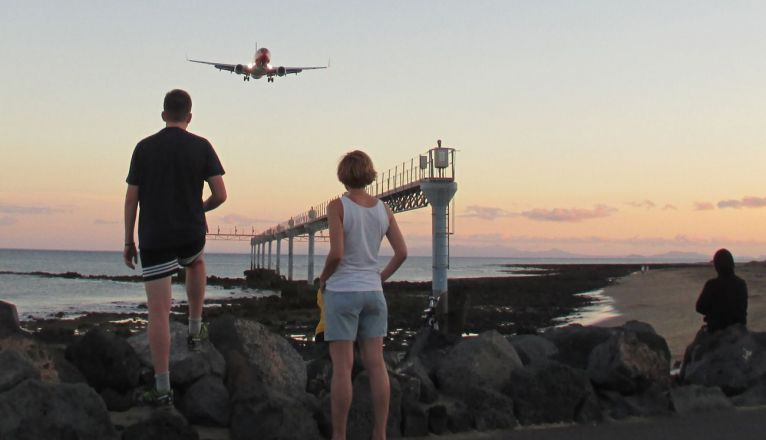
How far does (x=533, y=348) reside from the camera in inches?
299

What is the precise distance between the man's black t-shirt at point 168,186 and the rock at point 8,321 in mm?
1442

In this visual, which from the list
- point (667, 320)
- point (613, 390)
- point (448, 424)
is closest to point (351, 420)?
point (448, 424)

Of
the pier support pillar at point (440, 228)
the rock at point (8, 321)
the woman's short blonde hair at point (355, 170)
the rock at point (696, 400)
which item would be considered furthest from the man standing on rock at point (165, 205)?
the pier support pillar at point (440, 228)

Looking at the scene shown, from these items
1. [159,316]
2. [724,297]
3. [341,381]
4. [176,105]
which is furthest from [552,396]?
[176,105]

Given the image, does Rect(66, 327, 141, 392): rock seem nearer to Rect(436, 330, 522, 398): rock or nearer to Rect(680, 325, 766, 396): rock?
Rect(436, 330, 522, 398): rock

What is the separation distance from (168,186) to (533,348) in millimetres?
4308

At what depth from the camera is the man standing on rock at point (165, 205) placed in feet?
14.9

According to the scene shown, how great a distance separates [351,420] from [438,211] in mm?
17449


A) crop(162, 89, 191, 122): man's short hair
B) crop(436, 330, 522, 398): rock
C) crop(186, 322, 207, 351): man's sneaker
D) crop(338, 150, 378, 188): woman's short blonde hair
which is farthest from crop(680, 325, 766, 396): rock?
crop(162, 89, 191, 122): man's short hair

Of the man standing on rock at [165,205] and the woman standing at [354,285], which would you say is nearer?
the woman standing at [354,285]

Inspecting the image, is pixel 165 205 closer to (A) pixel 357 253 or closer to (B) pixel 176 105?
(B) pixel 176 105

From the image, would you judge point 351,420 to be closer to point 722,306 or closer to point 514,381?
point 514,381

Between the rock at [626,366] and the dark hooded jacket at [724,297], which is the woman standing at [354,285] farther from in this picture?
the dark hooded jacket at [724,297]

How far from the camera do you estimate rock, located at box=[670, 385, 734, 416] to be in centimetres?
636
